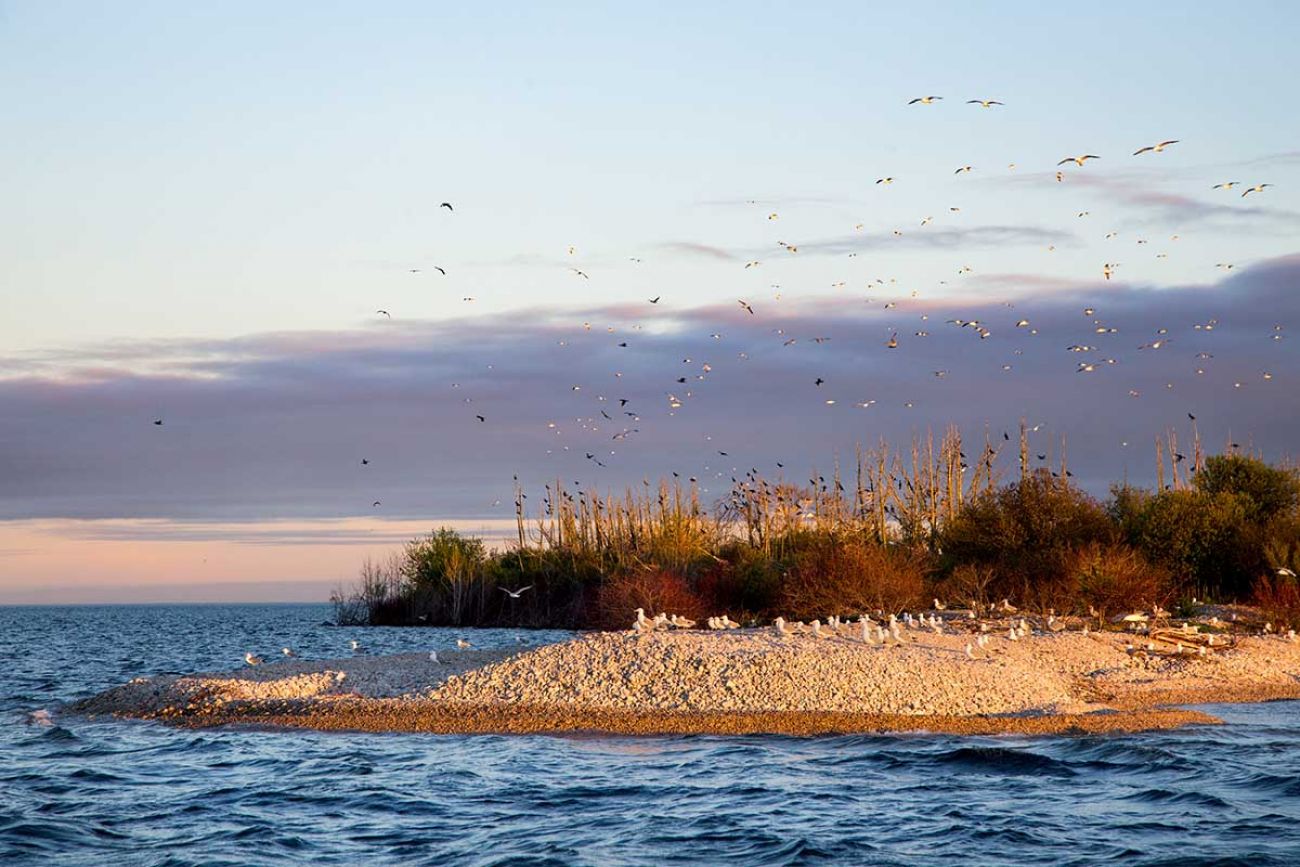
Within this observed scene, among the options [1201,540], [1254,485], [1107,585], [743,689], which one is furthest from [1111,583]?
[743,689]

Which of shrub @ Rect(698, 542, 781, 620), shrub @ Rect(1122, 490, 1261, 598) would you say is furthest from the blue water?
shrub @ Rect(698, 542, 781, 620)

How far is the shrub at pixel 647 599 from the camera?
4566 centimetres

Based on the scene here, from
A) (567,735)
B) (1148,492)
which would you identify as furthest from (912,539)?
(567,735)

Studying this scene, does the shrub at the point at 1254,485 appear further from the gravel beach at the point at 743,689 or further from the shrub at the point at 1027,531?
the gravel beach at the point at 743,689

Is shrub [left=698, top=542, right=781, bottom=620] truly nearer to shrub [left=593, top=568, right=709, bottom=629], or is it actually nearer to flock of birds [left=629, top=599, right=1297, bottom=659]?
shrub [left=593, top=568, right=709, bottom=629]

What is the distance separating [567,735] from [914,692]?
658cm

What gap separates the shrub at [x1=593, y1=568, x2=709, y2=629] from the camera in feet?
150

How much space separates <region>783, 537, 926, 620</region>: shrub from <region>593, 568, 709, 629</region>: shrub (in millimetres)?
3730

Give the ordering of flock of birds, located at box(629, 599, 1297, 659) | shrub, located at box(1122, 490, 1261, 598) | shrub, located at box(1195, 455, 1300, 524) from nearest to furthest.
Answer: flock of birds, located at box(629, 599, 1297, 659), shrub, located at box(1122, 490, 1261, 598), shrub, located at box(1195, 455, 1300, 524)

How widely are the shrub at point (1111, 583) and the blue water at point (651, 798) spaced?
1533cm

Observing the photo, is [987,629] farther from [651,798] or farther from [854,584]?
[651,798]

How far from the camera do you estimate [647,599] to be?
149ft

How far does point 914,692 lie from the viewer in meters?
24.1

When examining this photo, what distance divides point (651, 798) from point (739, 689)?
7325 millimetres
